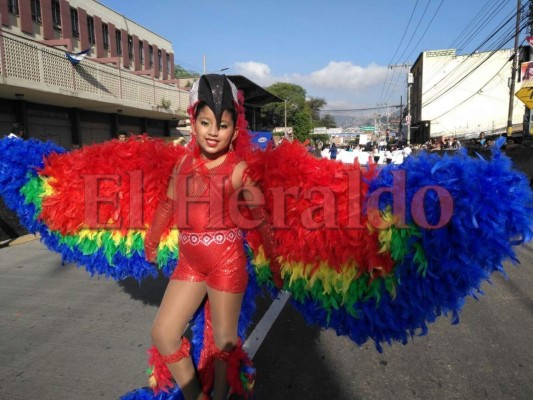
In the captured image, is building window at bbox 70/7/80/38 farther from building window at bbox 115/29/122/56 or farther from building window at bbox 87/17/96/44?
building window at bbox 115/29/122/56

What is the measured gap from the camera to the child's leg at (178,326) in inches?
69.4

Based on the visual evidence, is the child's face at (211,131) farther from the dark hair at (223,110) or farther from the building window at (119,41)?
the building window at (119,41)

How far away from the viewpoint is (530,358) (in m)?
2.69

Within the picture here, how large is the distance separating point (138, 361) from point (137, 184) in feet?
4.68

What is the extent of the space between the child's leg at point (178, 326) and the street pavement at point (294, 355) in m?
0.70

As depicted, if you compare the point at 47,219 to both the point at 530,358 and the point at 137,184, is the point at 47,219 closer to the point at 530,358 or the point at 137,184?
the point at 137,184

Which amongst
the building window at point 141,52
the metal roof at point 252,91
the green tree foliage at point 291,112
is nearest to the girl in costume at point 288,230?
the metal roof at point 252,91

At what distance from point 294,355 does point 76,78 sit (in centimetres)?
1594

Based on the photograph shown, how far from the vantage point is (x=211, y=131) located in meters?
1.73

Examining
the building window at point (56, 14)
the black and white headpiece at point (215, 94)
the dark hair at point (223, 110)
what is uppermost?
the building window at point (56, 14)

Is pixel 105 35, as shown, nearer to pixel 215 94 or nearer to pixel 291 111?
pixel 215 94

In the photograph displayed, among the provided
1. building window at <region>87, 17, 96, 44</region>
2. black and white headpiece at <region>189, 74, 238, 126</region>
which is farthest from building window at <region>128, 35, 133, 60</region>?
black and white headpiece at <region>189, 74, 238, 126</region>

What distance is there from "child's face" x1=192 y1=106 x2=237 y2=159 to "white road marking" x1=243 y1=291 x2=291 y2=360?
1636 millimetres

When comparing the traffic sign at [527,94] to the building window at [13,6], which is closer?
the traffic sign at [527,94]
